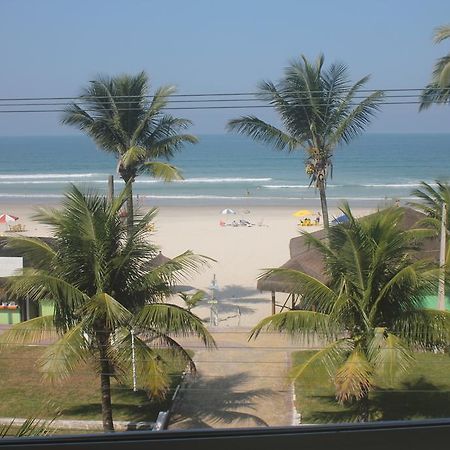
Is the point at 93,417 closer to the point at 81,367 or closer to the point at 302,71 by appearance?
the point at 81,367

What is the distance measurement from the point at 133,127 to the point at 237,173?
2686cm

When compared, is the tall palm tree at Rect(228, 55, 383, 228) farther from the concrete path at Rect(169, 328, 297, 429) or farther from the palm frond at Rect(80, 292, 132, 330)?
the palm frond at Rect(80, 292, 132, 330)

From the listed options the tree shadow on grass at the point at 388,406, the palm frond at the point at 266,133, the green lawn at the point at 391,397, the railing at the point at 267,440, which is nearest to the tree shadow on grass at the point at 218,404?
the green lawn at the point at 391,397

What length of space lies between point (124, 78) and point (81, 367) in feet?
17.7

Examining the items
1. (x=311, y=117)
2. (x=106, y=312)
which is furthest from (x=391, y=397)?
(x=311, y=117)

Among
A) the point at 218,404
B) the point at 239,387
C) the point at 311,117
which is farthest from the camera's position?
the point at 311,117

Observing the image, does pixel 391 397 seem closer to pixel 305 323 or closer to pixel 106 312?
pixel 305 323

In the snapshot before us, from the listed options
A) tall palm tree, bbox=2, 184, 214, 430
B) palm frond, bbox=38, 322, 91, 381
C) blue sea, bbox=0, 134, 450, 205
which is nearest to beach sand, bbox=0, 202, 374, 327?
blue sea, bbox=0, 134, 450, 205

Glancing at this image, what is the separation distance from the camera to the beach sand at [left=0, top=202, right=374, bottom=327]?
37.1 ft

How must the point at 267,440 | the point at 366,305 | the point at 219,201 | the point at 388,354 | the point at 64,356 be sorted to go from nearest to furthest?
the point at 267,440 < the point at 388,354 < the point at 64,356 < the point at 366,305 < the point at 219,201

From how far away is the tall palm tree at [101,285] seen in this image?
491 centimetres

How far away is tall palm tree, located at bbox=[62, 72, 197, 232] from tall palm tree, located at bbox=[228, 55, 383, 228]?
51.8 inches

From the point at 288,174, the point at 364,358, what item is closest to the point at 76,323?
the point at 364,358

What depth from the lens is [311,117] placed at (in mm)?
10023
